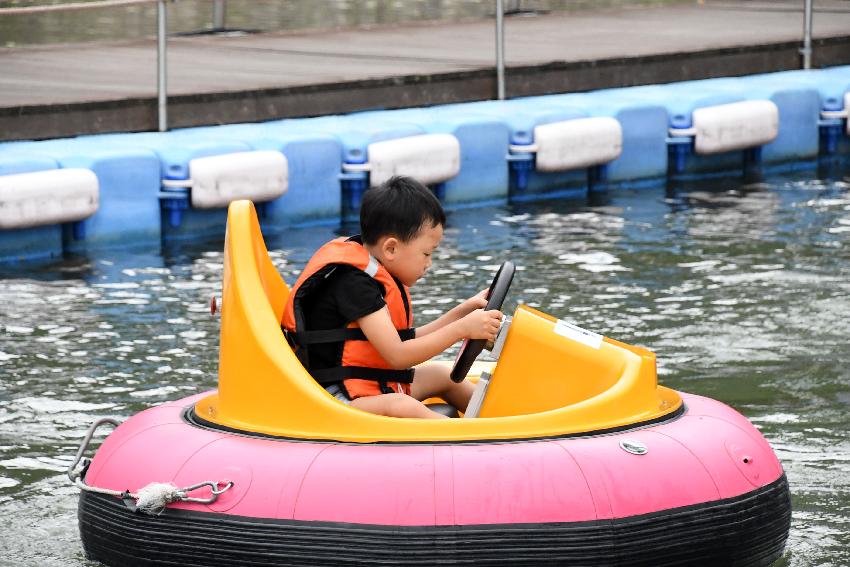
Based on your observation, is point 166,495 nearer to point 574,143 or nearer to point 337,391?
point 337,391

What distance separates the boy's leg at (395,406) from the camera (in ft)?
14.0

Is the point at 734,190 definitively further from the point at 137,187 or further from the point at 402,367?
the point at 402,367

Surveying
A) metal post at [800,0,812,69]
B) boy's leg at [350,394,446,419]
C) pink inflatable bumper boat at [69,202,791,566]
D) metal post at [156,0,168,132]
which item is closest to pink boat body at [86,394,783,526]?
pink inflatable bumper boat at [69,202,791,566]

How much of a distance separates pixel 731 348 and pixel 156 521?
3.12 meters

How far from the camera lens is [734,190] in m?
10.4

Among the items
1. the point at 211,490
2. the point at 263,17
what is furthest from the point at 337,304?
the point at 263,17

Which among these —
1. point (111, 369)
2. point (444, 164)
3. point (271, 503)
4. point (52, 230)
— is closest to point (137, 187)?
point (52, 230)

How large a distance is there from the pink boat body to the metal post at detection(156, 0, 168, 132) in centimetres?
519

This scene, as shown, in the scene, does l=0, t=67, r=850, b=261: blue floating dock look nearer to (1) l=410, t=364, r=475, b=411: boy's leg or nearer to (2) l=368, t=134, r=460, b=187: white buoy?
(2) l=368, t=134, r=460, b=187: white buoy

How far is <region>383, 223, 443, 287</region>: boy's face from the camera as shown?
4.34 meters

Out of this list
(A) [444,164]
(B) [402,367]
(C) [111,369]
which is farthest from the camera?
(A) [444,164]

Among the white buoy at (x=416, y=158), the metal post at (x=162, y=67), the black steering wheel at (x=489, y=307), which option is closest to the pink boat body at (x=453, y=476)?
the black steering wheel at (x=489, y=307)

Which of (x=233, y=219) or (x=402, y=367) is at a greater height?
(x=233, y=219)

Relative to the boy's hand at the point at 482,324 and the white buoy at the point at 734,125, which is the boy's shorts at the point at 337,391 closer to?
the boy's hand at the point at 482,324
